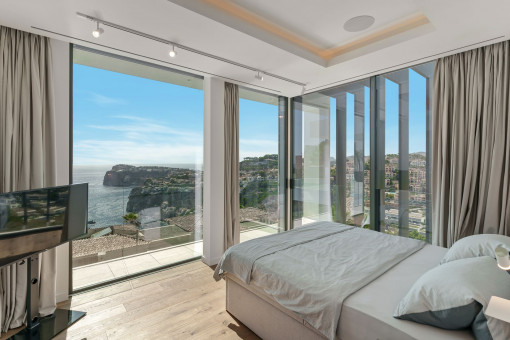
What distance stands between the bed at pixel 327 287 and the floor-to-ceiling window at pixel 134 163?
4.99ft

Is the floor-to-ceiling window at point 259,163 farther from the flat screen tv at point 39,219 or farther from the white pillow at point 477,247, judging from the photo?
the white pillow at point 477,247

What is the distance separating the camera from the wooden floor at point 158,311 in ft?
6.89

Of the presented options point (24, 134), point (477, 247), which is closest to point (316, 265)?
point (477, 247)

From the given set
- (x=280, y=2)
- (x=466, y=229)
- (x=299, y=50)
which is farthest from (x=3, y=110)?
(x=466, y=229)

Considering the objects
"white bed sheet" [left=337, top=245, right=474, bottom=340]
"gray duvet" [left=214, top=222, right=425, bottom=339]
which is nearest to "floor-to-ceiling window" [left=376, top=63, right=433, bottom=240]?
"gray duvet" [left=214, top=222, right=425, bottom=339]

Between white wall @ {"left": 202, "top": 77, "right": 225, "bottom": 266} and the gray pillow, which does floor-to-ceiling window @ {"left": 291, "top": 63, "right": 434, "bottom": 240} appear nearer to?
white wall @ {"left": 202, "top": 77, "right": 225, "bottom": 266}

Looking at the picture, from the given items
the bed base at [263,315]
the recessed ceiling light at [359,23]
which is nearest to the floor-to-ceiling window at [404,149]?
the recessed ceiling light at [359,23]

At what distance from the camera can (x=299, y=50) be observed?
2783 millimetres

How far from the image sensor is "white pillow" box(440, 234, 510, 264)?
68.4 inches

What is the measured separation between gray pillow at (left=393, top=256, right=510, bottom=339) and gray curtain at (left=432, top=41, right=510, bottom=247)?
4.56ft

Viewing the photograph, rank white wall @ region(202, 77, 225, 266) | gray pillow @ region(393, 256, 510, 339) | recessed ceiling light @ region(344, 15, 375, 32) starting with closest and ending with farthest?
gray pillow @ region(393, 256, 510, 339) → recessed ceiling light @ region(344, 15, 375, 32) → white wall @ region(202, 77, 225, 266)

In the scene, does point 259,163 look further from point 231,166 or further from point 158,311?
point 158,311

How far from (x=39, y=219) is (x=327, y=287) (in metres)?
2.24

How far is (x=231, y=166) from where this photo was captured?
3805 mm
